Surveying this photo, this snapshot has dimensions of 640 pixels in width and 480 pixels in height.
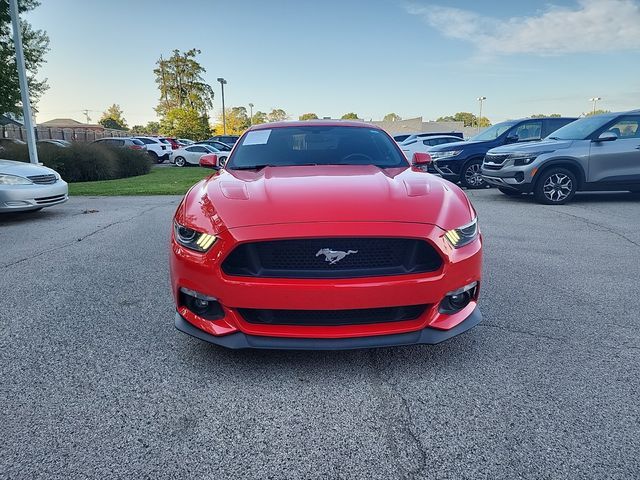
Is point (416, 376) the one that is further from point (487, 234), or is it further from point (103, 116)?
point (103, 116)

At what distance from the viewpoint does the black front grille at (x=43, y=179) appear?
7363 mm

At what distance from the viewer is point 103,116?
100m

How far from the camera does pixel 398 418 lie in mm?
2148

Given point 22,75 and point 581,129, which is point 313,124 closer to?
point 581,129

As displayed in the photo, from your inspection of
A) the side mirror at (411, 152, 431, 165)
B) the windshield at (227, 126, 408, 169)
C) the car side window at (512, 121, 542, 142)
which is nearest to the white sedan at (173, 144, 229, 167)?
the car side window at (512, 121, 542, 142)

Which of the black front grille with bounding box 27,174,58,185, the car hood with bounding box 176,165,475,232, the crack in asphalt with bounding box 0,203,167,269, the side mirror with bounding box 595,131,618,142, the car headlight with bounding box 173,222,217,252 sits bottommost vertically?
Answer: the crack in asphalt with bounding box 0,203,167,269

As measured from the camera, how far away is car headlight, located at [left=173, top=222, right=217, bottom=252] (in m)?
2.47

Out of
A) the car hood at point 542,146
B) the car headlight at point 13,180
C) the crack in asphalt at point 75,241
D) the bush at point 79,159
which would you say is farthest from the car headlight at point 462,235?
the bush at point 79,159

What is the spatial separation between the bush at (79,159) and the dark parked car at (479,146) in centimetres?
1090

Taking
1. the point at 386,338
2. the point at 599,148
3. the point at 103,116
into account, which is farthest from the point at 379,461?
the point at 103,116

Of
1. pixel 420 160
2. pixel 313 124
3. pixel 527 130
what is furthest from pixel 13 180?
pixel 527 130

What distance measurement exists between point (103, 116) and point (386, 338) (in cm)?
11243

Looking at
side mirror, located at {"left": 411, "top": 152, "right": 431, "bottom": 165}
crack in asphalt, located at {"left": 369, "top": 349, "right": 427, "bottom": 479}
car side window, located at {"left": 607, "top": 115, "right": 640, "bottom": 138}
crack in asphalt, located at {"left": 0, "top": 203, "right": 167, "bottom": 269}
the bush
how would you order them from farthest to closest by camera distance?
the bush → car side window, located at {"left": 607, "top": 115, "right": 640, "bottom": 138} → crack in asphalt, located at {"left": 0, "top": 203, "right": 167, "bottom": 269} → side mirror, located at {"left": 411, "top": 152, "right": 431, "bottom": 165} → crack in asphalt, located at {"left": 369, "top": 349, "right": 427, "bottom": 479}

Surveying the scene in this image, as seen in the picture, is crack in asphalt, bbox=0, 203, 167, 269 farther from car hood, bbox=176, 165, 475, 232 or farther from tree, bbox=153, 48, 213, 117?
tree, bbox=153, 48, 213, 117
